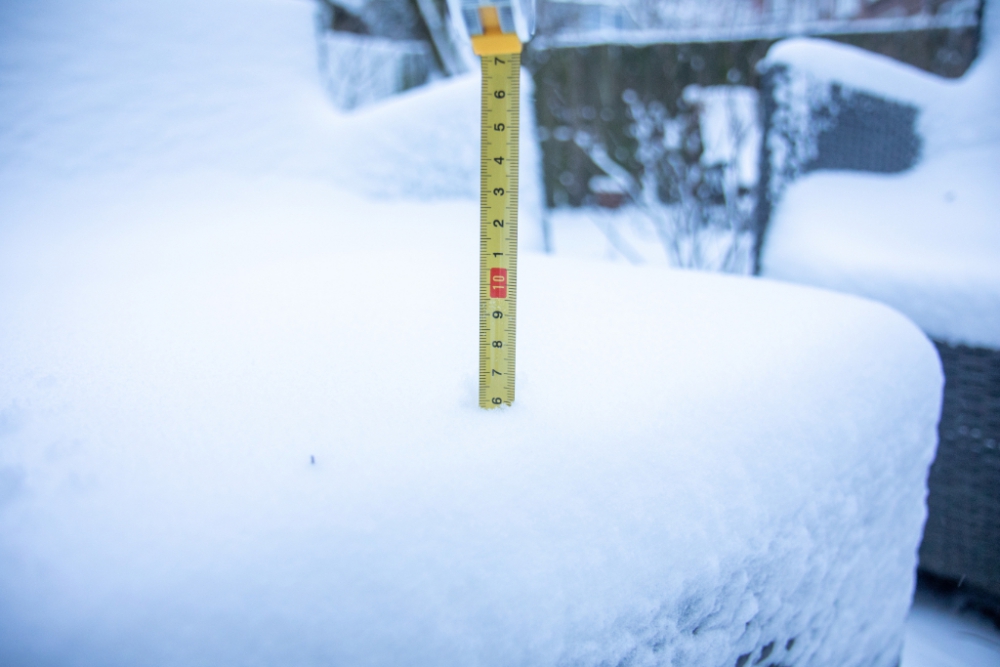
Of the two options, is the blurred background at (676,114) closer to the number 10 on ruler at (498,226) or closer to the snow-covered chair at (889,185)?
the snow-covered chair at (889,185)

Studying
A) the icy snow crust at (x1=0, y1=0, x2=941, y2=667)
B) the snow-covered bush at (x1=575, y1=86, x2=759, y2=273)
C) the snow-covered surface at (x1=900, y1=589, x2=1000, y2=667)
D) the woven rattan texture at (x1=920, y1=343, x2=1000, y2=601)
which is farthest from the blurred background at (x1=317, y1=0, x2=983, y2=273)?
the snow-covered surface at (x1=900, y1=589, x2=1000, y2=667)

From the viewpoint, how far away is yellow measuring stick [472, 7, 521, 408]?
0.83m

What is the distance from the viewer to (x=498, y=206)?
2.85 ft

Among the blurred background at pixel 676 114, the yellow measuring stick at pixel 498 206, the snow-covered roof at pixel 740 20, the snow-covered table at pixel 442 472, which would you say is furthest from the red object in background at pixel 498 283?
the snow-covered roof at pixel 740 20

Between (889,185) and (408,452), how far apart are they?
2928 millimetres

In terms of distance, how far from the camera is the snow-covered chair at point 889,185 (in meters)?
1.87

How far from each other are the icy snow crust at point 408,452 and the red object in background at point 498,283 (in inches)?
6.7

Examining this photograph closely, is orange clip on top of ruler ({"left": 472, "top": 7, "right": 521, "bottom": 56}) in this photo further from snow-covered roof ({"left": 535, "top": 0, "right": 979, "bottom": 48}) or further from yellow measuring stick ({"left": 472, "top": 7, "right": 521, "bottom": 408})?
snow-covered roof ({"left": 535, "top": 0, "right": 979, "bottom": 48})

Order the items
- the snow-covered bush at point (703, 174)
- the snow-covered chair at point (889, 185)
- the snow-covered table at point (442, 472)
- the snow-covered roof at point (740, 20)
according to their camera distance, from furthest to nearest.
Result: the snow-covered roof at point (740, 20) < the snow-covered bush at point (703, 174) < the snow-covered chair at point (889, 185) < the snow-covered table at point (442, 472)

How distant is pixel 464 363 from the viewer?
1023mm

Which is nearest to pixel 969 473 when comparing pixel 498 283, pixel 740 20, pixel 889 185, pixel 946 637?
pixel 946 637

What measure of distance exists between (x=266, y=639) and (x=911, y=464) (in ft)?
4.81

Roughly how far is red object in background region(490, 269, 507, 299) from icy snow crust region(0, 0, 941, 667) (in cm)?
17

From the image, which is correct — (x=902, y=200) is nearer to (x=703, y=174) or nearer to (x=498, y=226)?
(x=703, y=174)
